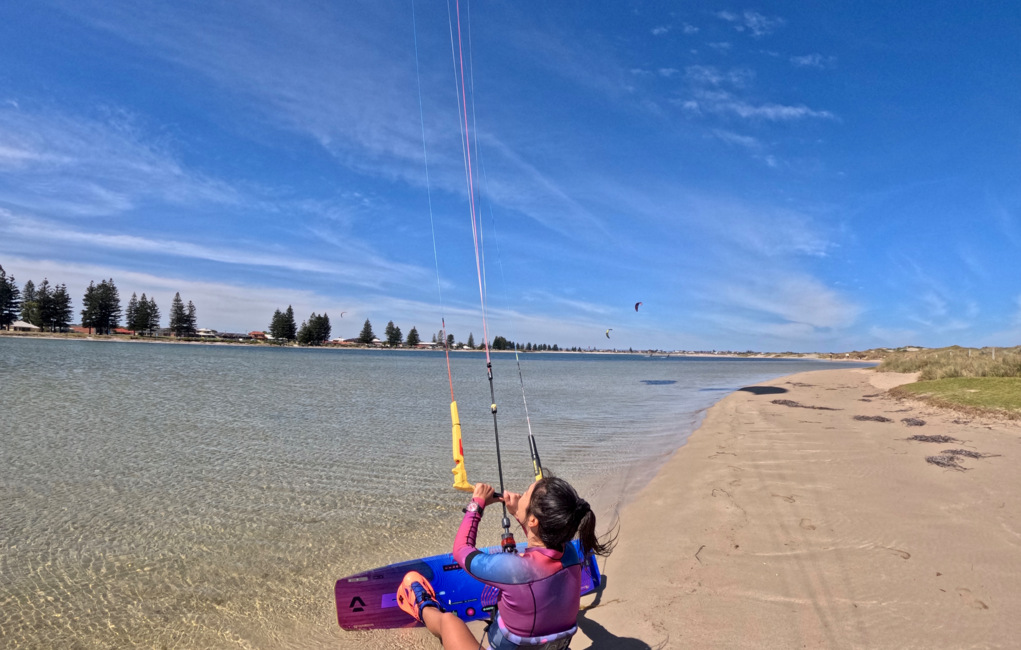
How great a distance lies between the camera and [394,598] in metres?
4.15

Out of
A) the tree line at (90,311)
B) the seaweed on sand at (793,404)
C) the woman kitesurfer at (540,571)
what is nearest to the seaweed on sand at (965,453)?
the seaweed on sand at (793,404)

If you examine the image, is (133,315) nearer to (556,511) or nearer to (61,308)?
(61,308)

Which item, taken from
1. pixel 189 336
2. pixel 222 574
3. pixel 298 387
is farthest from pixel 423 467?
pixel 189 336

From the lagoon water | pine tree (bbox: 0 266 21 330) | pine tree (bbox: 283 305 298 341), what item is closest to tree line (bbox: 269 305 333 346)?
pine tree (bbox: 283 305 298 341)

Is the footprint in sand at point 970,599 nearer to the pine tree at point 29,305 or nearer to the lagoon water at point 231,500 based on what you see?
the lagoon water at point 231,500

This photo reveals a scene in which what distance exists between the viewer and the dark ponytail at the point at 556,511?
113 inches

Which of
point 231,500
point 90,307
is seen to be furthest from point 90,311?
point 231,500

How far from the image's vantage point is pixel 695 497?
7207 mm

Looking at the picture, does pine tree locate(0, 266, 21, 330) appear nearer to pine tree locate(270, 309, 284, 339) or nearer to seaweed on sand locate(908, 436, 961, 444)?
pine tree locate(270, 309, 284, 339)

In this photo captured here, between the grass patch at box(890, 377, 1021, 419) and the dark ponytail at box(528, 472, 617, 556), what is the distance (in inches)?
556

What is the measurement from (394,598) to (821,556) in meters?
4.11

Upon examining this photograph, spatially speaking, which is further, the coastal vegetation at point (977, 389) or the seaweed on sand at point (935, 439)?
the coastal vegetation at point (977, 389)

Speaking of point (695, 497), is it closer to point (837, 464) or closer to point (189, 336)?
point (837, 464)

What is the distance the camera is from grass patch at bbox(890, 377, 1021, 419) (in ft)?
41.5
